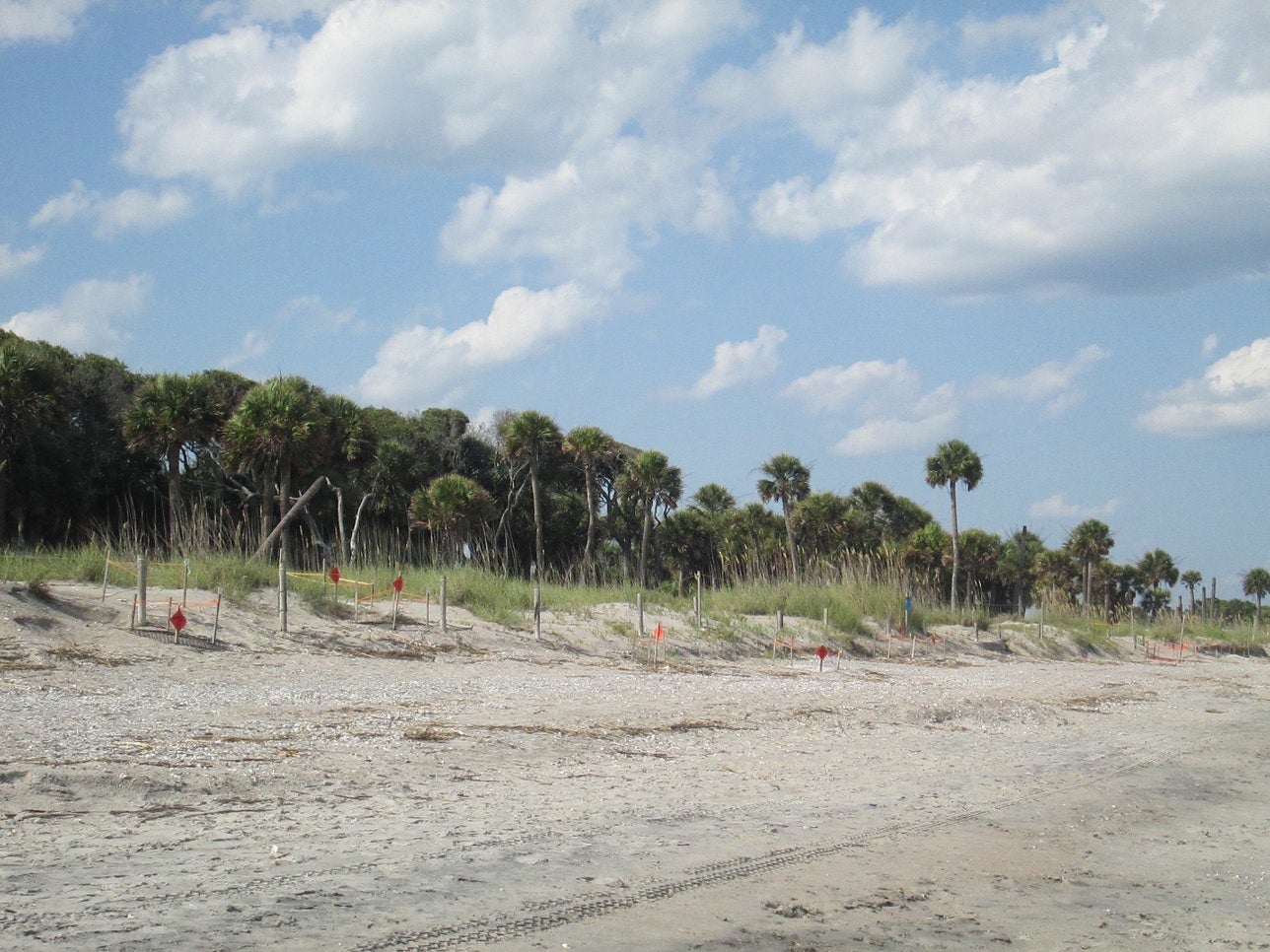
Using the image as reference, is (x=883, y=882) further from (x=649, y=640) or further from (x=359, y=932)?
(x=649, y=640)

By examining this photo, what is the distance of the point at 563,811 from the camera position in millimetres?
7598

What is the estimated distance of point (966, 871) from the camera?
23.4 feet

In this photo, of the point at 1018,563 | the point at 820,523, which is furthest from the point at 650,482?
the point at 1018,563

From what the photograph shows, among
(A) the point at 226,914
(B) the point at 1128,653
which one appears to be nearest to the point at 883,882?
(A) the point at 226,914

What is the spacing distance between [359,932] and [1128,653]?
125ft

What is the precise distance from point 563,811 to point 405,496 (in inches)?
1442

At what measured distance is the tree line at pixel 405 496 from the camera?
2875 cm

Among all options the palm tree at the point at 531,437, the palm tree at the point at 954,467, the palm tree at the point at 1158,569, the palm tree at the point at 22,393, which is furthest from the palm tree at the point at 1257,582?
the palm tree at the point at 22,393

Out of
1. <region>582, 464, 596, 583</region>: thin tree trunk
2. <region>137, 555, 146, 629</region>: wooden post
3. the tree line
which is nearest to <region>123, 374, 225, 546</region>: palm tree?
the tree line

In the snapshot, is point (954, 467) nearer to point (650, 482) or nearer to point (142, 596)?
point (650, 482)

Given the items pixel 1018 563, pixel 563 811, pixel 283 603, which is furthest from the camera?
pixel 1018 563

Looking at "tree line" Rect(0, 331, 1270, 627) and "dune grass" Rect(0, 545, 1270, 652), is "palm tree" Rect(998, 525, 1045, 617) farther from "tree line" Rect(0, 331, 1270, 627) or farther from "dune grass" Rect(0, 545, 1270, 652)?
"dune grass" Rect(0, 545, 1270, 652)

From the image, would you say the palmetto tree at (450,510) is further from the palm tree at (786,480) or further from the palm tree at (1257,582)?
the palm tree at (1257,582)

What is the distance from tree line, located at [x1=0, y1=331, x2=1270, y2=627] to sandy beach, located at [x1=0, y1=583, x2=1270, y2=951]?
9.79m
